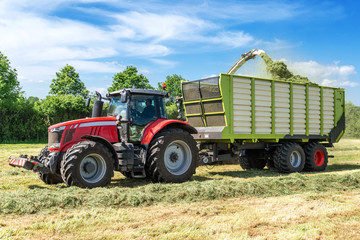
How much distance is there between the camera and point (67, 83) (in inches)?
1731

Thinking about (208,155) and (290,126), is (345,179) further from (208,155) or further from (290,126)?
(208,155)

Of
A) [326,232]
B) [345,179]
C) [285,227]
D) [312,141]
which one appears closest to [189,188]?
[285,227]

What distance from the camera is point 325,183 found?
27.5ft

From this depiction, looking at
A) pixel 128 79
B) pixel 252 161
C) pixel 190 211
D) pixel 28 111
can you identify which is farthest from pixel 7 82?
pixel 190 211

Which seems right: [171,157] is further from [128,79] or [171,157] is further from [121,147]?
[128,79]

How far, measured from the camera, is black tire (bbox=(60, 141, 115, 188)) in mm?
7133

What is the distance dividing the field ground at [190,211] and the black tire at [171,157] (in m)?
0.71

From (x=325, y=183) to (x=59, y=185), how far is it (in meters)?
5.95

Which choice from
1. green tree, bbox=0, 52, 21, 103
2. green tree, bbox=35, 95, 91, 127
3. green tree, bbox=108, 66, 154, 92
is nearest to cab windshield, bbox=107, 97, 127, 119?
green tree, bbox=35, 95, 91, 127

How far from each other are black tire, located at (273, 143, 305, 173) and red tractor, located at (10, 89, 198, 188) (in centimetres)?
321

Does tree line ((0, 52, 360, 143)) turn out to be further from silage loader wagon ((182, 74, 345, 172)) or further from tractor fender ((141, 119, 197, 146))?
tractor fender ((141, 119, 197, 146))

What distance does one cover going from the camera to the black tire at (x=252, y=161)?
1185 cm

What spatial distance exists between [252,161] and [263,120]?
2108 mm

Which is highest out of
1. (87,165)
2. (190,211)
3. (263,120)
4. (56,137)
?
(263,120)
